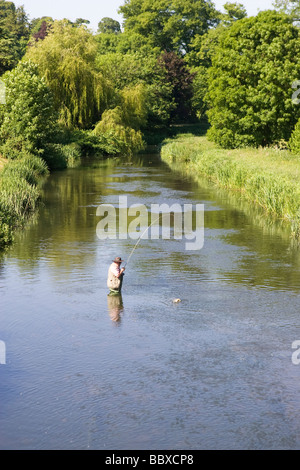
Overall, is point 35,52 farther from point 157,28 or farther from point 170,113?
point 157,28

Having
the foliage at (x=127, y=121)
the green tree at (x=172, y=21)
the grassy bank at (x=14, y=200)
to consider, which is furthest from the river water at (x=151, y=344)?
the green tree at (x=172, y=21)

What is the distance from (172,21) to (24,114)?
2702 inches

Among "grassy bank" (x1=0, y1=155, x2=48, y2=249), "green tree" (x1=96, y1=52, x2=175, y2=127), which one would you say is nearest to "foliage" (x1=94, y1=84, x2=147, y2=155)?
"green tree" (x1=96, y1=52, x2=175, y2=127)

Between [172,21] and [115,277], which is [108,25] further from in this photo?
[115,277]

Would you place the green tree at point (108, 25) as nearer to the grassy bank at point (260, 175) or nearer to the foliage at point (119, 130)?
the foliage at point (119, 130)

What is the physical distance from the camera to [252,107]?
47500 mm

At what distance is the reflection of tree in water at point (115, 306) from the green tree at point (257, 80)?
32.8m

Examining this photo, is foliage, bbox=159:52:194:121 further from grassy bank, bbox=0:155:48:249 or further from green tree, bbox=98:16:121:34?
green tree, bbox=98:16:121:34

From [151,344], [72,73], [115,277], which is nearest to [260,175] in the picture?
[115,277]

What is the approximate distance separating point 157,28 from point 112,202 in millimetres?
84775

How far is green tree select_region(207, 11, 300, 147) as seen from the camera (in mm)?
46094

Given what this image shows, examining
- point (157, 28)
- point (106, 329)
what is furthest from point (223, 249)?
point (157, 28)

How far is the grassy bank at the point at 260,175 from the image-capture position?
26073 mm

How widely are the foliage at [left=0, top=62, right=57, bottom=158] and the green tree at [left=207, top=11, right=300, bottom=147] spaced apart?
13688 mm
